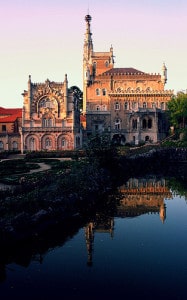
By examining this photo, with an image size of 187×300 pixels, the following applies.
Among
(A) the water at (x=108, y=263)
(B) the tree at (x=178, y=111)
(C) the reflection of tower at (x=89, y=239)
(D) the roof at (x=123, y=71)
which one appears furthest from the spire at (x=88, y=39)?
(C) the reflection of tower at (x=89, y=239)

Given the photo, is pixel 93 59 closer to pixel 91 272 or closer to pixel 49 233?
pixel 49 233

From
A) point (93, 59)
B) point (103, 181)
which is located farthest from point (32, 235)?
point (93, 59)

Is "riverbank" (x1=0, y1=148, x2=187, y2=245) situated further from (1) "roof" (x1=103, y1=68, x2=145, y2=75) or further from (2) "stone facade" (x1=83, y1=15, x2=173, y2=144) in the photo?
(1) "roof" (x1=103, y1=68, x2=145, y2=75)

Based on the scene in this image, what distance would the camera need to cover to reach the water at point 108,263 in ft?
65.1

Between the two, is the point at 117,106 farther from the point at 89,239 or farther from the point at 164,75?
the point at 89,239

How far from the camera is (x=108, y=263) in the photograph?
77.4 ft

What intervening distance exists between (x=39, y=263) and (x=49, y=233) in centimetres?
478

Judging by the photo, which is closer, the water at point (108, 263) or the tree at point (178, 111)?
the water at point (108, 263)

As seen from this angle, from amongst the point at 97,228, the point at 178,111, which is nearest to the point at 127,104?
the point at 178,111

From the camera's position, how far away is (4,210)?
89.7 ft

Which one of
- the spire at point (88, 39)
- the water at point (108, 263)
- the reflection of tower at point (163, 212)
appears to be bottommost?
the water at point (108, 263)

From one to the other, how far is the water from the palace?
148ft

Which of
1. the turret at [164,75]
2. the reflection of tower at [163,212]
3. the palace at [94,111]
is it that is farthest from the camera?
the turret at [164,75]

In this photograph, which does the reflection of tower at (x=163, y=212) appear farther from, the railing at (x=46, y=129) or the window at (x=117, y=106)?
the window at (x=117, y=106)
